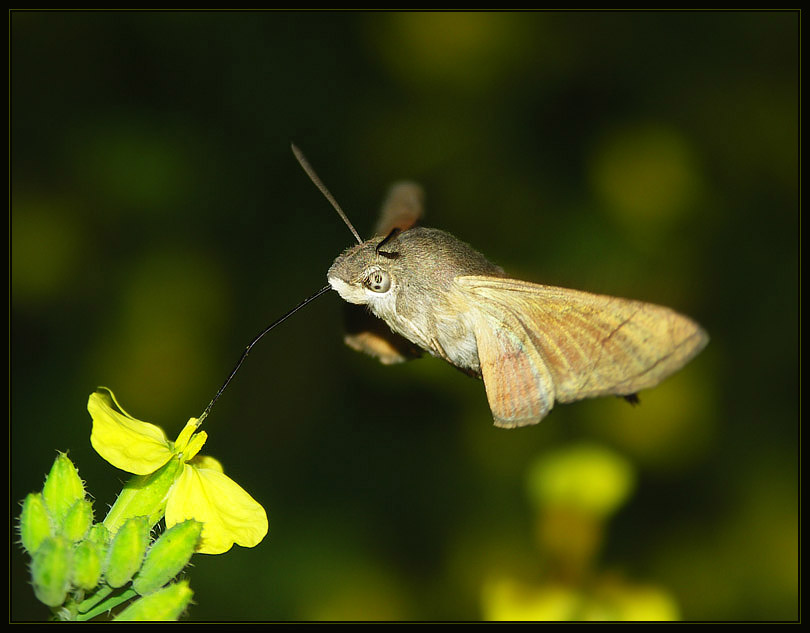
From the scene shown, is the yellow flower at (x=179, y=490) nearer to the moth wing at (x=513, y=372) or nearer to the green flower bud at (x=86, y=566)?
the green flower bud at (x=86, y=566)

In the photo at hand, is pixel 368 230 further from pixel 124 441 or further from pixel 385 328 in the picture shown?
pixel 124 441

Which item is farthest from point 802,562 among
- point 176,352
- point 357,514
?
point 176,352

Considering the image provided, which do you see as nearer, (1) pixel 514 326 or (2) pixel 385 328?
(1) pixel 514 326

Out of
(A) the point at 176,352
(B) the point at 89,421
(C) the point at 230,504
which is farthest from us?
(A) the point at 176,352

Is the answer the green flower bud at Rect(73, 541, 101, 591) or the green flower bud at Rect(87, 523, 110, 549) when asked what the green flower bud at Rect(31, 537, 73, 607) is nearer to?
the green flower bud at Rect(73, 541, 101, 591)

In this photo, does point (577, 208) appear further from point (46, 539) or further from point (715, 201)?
point (46, 539)

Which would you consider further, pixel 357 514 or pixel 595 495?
pixel 357 514

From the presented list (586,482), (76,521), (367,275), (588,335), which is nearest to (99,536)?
(76,521)
